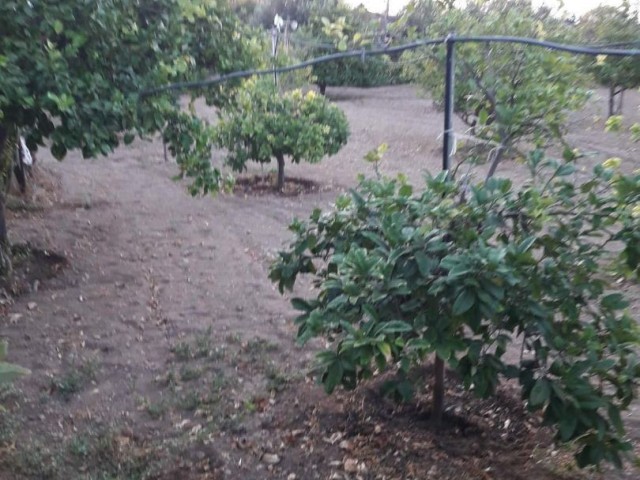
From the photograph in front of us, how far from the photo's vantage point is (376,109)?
71.1 ft

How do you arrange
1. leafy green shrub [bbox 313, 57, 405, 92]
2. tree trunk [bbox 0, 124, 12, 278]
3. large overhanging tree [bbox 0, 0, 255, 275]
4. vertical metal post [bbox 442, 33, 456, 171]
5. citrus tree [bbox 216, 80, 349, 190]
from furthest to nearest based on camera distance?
leafy green shrub [bbox 313, 57, 405, 92], citrus tree [bbox 216, 80, 349, 190], tree trunk [bbox 0, 124, 12, 278], large overhanging tree [bbox 0, 0, 255, 275], vertical metal post [bbox 442, 33, 456, 171]

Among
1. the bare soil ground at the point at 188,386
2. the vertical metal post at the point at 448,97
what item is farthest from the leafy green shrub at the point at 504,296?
the vertical metal post at the point at 448,97

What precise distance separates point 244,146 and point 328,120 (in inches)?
51.1

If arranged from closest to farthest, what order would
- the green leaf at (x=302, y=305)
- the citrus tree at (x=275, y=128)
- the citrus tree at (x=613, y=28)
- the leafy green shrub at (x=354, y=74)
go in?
the green leaf at (x=302, y=305) < the citrus tree at (x=275, y=128) < the citrus tree at (x=613, y=28) < the leafy green shrub at (x=354, y=74)

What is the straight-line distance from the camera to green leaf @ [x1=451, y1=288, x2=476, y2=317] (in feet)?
10.1

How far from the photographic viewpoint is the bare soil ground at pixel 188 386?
4309 millimetres

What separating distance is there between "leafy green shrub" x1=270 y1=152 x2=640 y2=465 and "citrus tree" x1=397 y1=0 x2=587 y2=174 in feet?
2.19

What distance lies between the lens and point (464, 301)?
10.1ft

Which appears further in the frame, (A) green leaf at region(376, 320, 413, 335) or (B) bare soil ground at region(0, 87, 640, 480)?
(B) bare soil ground at region(0, 87, 640, 480)

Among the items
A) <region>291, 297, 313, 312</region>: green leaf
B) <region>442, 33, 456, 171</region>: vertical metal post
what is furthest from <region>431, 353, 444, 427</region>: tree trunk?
<region>442, 33, 456, 171</region>: vertical metal post

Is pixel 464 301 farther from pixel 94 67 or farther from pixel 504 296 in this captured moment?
pixel 94 67

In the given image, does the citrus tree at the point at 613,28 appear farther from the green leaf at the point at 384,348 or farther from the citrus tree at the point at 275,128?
the green leaf at the point at 384,348

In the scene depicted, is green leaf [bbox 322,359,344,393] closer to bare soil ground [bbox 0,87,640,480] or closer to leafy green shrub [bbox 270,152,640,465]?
leafy green shrub [bbox 270,152,640,465]

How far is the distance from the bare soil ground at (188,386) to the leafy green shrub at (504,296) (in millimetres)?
497
